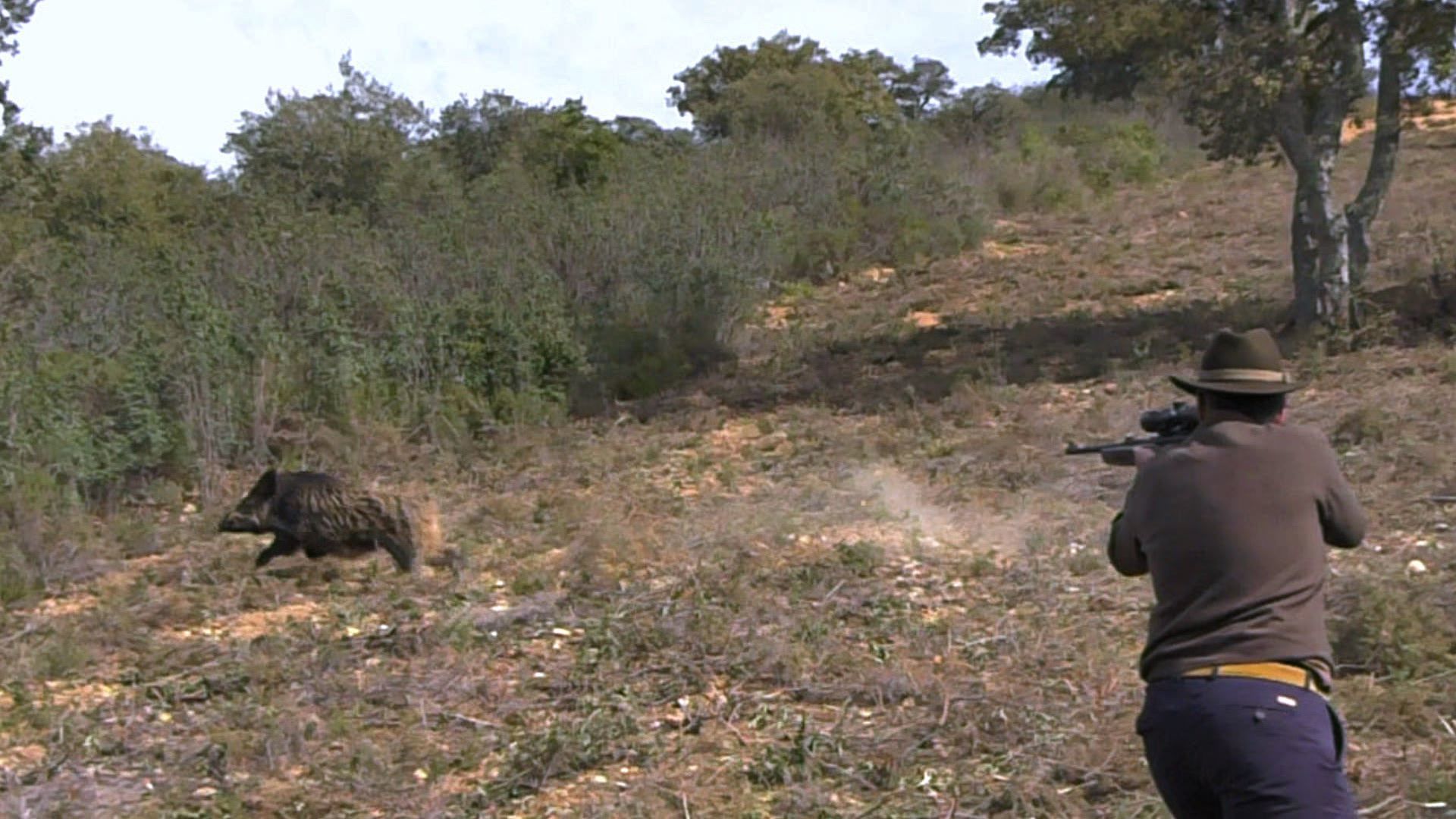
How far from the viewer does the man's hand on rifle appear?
3.70 m

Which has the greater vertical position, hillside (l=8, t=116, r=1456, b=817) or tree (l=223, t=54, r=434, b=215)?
tree (l=223, t=54, r=434, b=215)

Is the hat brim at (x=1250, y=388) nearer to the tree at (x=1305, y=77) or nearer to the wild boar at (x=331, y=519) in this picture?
the wild boar at (x=331, y=519)

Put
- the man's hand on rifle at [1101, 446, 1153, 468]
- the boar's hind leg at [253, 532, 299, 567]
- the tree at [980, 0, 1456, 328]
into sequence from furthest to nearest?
the tree at [980, 0, 1456, 328] < the boar's hind leg at [253, 532, 299, 567] < the man's hand on rifle at [1101, 446, 1153, 468]

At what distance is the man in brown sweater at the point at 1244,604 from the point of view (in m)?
3.03

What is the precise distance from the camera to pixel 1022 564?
26.9 feet

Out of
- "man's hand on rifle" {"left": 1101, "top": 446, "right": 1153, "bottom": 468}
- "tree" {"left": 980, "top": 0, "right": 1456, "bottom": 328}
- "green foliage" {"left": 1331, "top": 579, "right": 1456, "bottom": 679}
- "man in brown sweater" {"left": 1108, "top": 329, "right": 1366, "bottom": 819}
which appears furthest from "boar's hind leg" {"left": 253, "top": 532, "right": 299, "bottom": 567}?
"tree" {"left": 980, "top": 0, "right": 1456, "bottom": 328}

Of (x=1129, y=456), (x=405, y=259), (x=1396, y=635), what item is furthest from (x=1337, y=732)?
(x=405, y=259)

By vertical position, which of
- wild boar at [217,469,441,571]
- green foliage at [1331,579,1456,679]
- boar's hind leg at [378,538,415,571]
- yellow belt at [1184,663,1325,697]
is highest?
yellow belt at [1184,663,1325,697]

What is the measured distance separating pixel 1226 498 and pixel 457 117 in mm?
21440

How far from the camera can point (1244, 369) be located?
337cm

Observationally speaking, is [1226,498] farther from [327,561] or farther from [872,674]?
[327,561]

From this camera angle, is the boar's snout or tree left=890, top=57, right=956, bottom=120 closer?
the boar's snout

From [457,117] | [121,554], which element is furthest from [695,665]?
[457,117]

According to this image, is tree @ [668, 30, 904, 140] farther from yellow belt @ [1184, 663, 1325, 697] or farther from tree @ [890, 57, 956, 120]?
yellow belt @ [1184, 663, 1325, 697]
